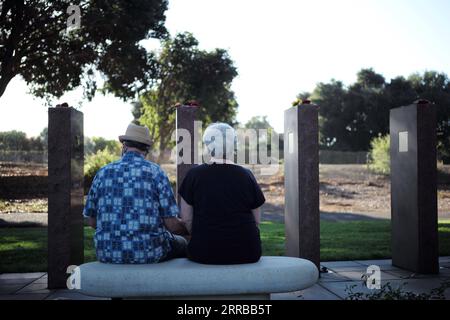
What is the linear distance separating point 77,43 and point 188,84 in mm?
9370

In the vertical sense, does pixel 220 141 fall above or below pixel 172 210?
above

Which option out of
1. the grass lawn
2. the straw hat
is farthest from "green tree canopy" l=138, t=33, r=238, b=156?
the straw hat

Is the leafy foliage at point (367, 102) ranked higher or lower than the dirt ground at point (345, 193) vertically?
higher

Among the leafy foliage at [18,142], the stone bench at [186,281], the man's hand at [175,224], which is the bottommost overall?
the stone bench at [186,281]

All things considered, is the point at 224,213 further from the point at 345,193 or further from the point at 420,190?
the point at 345,193

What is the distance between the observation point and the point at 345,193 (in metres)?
22.9

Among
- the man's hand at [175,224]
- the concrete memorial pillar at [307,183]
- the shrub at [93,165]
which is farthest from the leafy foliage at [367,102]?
the man's hand at [175,224]

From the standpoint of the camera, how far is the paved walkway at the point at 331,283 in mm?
4812

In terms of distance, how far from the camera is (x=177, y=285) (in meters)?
3.19

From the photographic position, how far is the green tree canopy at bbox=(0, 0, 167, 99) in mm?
15469

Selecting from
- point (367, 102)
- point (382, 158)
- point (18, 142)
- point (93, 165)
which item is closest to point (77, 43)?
point (93, 165)

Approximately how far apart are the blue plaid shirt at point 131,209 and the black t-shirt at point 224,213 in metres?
0.23

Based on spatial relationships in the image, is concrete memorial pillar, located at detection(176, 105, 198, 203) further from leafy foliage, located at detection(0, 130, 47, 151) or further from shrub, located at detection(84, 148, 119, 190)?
leafy foliage, located at detection(0, 130, 47, 151)

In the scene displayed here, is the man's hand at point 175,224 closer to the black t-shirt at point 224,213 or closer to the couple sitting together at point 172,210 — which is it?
the couple sitting together at point 172,210
